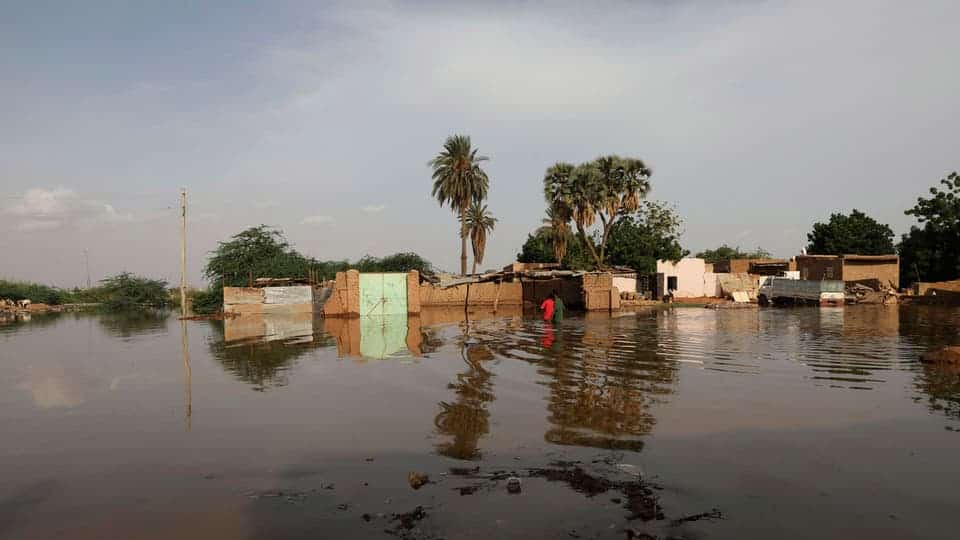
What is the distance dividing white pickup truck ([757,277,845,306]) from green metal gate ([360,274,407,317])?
23752 millimetres

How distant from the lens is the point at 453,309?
35750 millimetres

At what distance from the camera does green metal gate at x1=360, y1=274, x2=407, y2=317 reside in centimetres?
2917

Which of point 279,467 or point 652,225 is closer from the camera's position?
point 279,467

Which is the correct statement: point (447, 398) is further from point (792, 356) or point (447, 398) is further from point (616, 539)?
point (792, 356)

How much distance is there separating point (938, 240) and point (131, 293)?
220ft

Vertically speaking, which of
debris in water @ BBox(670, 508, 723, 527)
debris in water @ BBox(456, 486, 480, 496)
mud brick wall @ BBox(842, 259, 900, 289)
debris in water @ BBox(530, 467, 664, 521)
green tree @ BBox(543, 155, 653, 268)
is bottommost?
debris in water @ BBox(456, 486, 480, 496)

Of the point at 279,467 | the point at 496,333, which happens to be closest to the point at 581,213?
the point at 496,333

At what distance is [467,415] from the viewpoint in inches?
346

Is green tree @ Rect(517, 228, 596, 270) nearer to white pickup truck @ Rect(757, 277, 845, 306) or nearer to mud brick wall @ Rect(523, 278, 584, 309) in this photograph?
mud brick wall @ Rect(523, 278, 584, 309)

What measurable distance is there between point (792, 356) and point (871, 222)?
4552cm

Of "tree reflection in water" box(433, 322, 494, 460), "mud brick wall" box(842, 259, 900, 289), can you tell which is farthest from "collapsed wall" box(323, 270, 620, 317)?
"mud brick wall" box(842, 259, 900, 289)

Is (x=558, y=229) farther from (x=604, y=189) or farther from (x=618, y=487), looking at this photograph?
(x=618, y=487)

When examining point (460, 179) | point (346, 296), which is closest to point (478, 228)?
point (460, 179)

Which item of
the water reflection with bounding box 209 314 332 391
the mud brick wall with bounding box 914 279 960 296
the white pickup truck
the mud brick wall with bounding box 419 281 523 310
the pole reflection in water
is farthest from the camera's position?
the mud brick wall with bounding box 914 279 960 296
